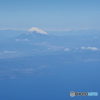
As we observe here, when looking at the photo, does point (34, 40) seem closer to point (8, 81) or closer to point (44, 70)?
point (44, 70)

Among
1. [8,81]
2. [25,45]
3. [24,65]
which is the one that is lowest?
[8,81]

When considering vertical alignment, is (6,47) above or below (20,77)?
above

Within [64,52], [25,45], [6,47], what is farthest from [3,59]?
[64,52]

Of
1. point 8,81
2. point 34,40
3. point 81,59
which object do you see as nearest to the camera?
point 8,81

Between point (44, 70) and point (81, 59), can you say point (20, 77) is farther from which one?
point (81, 59)

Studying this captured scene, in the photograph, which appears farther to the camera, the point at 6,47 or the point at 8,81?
the point at 6,47

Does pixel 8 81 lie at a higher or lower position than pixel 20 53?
lower

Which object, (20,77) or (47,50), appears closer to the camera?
(20,77)

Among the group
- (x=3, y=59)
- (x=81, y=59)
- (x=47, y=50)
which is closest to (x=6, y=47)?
(x=3, y=59)

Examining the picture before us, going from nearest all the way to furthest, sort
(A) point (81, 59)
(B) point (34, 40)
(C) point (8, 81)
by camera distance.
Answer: (C) point (8, 81) → (A) point (81, 59) → (B) point (34, 40)
